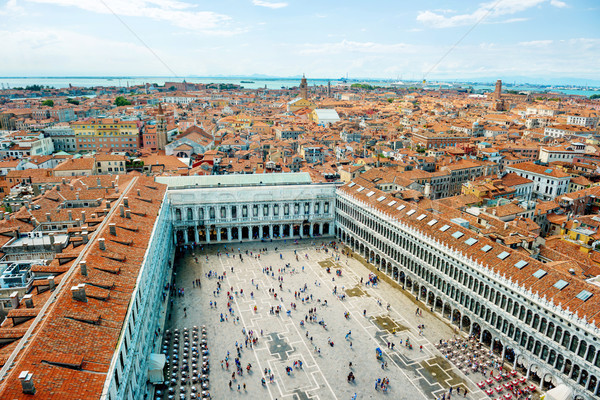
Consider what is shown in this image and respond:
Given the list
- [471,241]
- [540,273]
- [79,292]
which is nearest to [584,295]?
[540,273]

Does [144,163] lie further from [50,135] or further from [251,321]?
[251,321]

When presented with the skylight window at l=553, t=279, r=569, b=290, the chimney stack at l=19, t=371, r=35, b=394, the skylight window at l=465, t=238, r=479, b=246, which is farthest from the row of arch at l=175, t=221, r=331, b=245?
the chimney stack at l=19, t=371, r=35, b=394

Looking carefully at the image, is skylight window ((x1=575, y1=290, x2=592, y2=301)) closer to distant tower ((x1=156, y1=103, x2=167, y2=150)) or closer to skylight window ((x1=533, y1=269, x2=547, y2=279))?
skylight window ((x1=533, y1=269, x2=547, y2=279))

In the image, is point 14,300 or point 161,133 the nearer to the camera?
point 14,300

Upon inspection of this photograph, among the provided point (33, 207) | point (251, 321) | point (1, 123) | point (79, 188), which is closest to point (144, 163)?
point (79, 188)

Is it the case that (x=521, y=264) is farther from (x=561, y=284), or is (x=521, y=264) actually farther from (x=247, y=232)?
(x=247, y=232)
